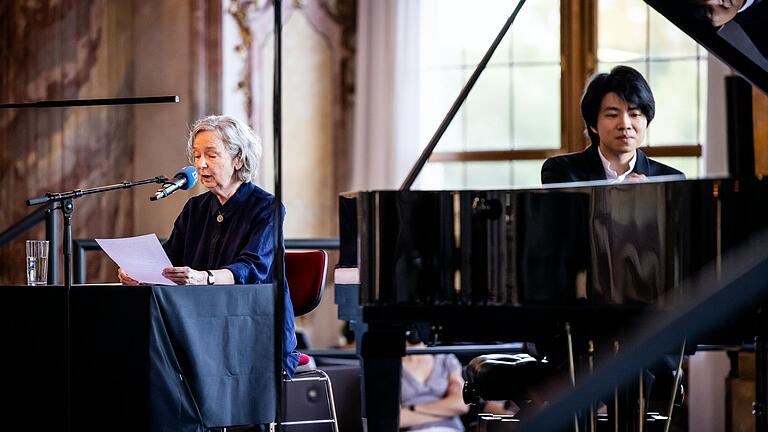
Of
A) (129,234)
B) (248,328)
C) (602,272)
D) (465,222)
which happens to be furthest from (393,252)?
(129,234)

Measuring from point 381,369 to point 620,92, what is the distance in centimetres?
123

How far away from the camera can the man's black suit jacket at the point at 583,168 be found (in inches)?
123

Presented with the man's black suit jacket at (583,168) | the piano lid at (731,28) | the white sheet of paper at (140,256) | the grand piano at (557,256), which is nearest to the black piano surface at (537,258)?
the grand piano at (557,256)

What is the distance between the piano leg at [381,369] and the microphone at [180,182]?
77cm

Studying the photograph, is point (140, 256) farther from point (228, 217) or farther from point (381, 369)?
point (381, 369)

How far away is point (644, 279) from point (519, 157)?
3647 millimetres

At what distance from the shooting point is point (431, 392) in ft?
16.5

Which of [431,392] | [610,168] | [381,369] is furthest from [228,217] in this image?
[431,392]

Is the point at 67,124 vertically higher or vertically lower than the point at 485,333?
higher

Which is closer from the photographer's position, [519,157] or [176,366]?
[176,366]

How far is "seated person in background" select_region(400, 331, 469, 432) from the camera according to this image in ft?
15.7

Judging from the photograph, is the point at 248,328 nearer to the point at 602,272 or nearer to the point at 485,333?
the point at 485,333

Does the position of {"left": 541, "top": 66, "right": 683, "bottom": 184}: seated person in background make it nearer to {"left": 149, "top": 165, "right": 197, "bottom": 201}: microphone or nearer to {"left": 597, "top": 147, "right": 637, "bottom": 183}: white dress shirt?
{"left": 597, "top": 147, "right": 637, "bottom": 183}: white dress shirt

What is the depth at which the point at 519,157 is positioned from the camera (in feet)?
19.2
